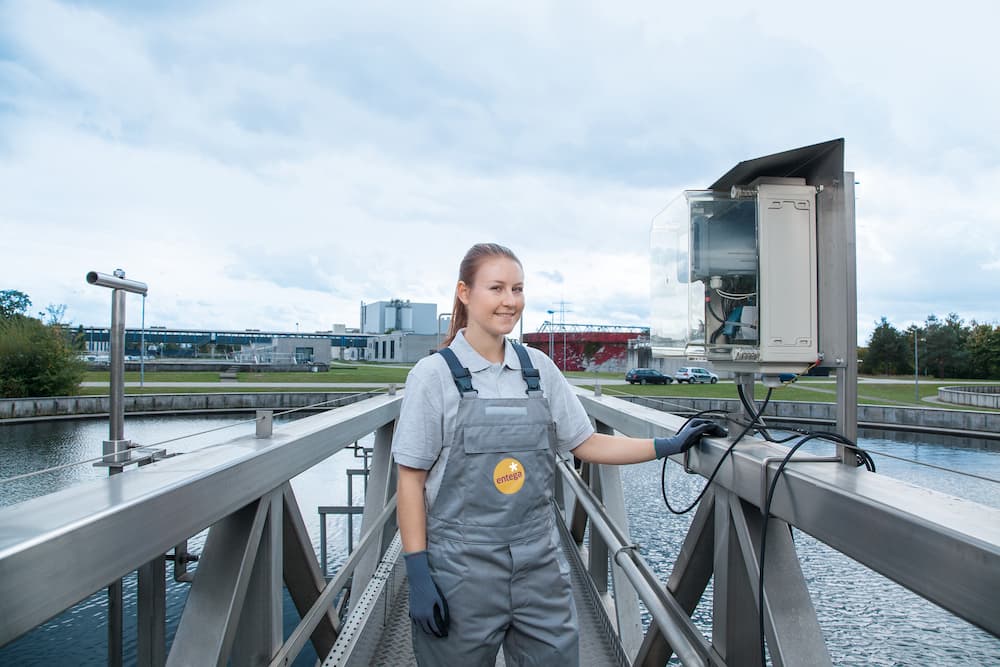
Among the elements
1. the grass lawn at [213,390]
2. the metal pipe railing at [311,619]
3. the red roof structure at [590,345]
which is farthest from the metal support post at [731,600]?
the red roof structure at [590,345]

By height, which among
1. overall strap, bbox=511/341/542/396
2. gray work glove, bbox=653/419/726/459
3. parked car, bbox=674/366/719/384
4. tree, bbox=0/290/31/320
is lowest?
parked car, bbox=674/366/719/384

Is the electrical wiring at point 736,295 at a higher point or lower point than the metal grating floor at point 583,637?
higher

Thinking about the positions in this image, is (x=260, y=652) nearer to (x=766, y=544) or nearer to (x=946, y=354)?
(x=766, y=544)

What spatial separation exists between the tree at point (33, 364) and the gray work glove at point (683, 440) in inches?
1089

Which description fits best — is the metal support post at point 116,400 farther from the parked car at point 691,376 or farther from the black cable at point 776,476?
the parked car at point 691,376

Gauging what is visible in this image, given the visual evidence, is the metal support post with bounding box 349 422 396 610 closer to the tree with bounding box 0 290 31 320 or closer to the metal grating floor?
the metal grating floor

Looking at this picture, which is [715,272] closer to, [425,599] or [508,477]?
[508,477]

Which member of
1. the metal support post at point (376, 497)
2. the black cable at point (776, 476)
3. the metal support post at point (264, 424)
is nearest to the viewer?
the black cable at point (776, 476)

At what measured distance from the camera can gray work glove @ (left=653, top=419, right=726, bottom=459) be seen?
184 centimetres

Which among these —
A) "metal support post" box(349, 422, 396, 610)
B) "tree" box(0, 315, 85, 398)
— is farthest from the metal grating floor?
"tree" box(0, 315, 85, 398)

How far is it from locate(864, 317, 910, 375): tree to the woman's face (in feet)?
164

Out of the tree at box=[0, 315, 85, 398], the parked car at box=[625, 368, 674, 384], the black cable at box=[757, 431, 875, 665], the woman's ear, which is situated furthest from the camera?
the parked car at box=[625, 368, 674, 384]

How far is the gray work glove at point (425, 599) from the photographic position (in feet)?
4.82

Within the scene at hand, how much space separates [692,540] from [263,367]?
40168 mm
